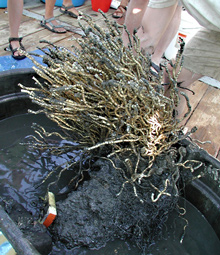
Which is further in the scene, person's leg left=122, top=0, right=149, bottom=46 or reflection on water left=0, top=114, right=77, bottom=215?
person's leg left=122, top=0, right=149, bottom=46

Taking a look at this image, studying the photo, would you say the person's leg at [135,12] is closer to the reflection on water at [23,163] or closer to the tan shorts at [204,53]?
the tan shorts at [204,53]

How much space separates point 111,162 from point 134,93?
294 mm

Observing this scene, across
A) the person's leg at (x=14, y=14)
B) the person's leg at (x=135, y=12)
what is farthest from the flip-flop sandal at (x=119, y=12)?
the person's leg at (x=14, y=14)

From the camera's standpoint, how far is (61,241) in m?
0.91

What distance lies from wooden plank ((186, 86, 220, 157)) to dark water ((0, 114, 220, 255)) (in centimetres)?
64

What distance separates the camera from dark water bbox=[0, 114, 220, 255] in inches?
38.7

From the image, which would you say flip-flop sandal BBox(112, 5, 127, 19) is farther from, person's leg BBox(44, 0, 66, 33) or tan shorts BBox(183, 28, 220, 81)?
tan shorts BBox(183, 28, 220, 81)

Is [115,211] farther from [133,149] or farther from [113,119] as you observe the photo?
[113,119]

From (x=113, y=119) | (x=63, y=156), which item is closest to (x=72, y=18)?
(x=63, y=156)

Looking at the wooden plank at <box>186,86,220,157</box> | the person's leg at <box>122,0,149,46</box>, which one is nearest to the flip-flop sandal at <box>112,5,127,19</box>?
the person's leg at <box>122,0,149,46</box>

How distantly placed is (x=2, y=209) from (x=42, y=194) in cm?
45

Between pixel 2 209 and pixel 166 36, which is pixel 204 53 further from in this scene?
pixel 2 209

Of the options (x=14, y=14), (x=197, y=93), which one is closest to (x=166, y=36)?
(x=197, y=93)

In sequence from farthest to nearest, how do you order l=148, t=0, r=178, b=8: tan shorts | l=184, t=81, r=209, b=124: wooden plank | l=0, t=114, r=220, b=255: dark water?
1. l=184, t=81, r=209, b=124: wooden plank
2. l=148, t=0, r=178, b=8: tan shorts
3. l=0, t=114, r=220, b=255: dark water
